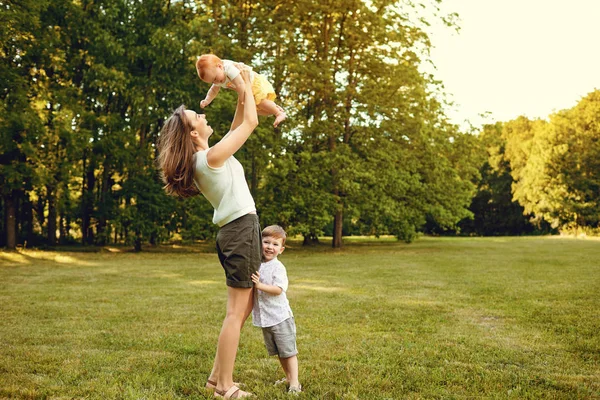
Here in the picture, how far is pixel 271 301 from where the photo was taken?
394cm

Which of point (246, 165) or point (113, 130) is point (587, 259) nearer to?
point (246, 165)

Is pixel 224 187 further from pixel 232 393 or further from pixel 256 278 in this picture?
pixel 232 393

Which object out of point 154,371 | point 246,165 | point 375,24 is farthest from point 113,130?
point 154,371

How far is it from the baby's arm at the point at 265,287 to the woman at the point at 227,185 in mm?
52

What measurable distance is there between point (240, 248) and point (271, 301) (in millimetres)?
589

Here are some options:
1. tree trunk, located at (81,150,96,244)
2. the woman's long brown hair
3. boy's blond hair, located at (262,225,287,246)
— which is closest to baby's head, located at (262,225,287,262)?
boy's blond hair, located at (262,225,287,246)

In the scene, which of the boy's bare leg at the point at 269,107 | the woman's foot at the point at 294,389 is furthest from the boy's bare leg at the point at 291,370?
the boy's bare leg at the point at 269,107

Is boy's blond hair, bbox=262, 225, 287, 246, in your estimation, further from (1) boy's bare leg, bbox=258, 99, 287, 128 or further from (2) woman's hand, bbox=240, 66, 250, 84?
(2) woman's hand, bbox=240, 66, 250, 84

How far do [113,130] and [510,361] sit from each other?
18.6m

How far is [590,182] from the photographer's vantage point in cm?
3675

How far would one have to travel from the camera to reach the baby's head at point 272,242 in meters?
4.01

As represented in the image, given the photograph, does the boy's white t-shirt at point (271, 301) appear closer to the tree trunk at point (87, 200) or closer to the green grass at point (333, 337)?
the green grass at point (333, 337)

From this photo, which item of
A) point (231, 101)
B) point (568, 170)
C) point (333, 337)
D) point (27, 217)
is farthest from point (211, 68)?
point (568, 170)

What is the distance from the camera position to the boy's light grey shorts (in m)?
3.89
